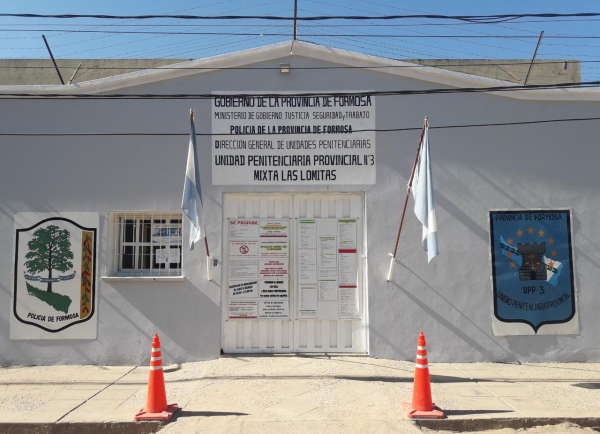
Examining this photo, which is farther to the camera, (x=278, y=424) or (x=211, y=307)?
(x=211, y=307)

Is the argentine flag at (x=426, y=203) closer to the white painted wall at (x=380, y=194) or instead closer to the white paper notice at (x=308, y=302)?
the white painted wall at (x=380, y=194)

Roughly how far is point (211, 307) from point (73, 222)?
8.64ft

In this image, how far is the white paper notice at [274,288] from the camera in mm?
8414

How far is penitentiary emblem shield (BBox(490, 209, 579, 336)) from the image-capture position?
8.30m

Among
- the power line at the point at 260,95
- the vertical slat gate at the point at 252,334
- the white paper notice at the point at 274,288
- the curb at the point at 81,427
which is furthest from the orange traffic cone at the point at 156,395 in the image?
the power line at the point at 260,95

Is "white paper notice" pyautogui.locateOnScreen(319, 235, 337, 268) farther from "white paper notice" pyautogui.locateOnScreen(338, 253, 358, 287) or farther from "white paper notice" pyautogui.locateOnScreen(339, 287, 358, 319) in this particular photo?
"white paper notice" pyautogui.locateOnScreen(339, 287, 358, 319)

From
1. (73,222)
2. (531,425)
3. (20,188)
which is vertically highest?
(20,188)

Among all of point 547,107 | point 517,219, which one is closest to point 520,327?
point 517,219

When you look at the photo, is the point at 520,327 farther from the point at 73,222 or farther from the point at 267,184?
the point at 73,222

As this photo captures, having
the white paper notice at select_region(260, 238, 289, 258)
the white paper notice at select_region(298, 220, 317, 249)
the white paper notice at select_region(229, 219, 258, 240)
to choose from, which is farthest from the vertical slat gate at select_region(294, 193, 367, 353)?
the white paper notice at select_region(229, 219, 258, 240)

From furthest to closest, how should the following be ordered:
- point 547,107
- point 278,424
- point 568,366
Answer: point 547,107
point 568,366
point 278,424

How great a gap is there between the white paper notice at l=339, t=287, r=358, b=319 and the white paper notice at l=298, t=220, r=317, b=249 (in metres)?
0.88

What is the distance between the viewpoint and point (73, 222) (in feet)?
27.7

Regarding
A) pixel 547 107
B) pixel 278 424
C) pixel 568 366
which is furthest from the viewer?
pixel 547 107
